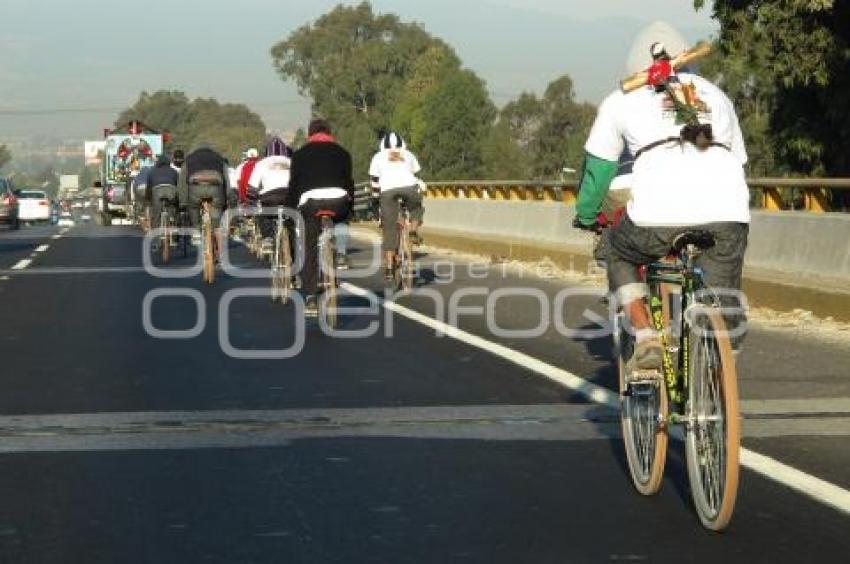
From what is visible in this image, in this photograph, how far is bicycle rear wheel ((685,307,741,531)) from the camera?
21.1 feet

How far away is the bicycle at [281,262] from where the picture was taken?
1820 centimetres

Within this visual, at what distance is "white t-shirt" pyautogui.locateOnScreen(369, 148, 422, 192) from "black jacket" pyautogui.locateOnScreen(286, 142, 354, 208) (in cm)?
437

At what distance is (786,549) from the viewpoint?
6535 mm

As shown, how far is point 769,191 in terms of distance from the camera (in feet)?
71.5

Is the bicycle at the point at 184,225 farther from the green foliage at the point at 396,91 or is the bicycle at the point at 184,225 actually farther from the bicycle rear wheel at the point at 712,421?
the green foliage at the point at 396,91

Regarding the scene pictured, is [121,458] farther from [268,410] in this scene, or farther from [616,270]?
[616,270]

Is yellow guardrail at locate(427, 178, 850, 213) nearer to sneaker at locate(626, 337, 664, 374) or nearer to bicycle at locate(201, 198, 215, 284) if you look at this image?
bicycle at locate(201, 198, 215, 284)

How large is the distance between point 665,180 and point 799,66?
71.8 feet

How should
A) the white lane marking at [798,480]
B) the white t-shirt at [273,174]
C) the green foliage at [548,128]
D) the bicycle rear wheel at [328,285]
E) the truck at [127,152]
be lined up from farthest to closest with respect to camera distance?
the green foliage at [548,128] < the truck at [127,152] < the white t-shirt at [273,174] < the bicycle rear wheel at [328,285] < the white lane marking at [798,480]

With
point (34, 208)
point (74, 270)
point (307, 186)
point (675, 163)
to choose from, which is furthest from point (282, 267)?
point (34, 208)

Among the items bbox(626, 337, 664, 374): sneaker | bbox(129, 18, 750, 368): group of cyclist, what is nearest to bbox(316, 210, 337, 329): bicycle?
bbox(129, 18, 750, 368): group of cyclist

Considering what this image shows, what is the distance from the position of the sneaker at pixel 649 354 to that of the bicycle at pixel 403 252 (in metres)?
13.8

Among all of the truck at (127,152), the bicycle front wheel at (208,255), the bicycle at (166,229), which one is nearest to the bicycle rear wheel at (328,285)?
the bicycle front wheel at (208,255)

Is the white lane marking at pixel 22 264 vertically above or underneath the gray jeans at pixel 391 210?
underneath
